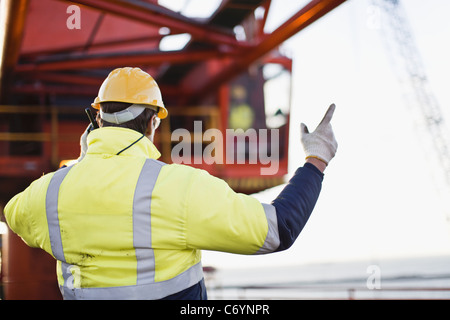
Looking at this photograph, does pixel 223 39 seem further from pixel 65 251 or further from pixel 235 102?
pixel 65 251

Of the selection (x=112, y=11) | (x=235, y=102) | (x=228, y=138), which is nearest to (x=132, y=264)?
(x=112, y=11)

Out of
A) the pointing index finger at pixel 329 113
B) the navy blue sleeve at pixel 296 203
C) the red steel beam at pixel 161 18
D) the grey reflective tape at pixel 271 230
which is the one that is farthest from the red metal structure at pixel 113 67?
the grey reflective tape at pixel 271 230

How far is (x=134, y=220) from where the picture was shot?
2.03 m

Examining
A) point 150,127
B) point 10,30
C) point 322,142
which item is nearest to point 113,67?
point 10,30

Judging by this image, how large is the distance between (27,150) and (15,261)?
4.09 metres

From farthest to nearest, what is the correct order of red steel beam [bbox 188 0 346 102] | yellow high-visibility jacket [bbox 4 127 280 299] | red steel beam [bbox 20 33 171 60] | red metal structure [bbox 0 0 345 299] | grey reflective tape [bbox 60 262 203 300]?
red steel beam [bbox 20 33 171 60] < red metal structure [bbox 0 0 345 299] < red steel beam [bbox 188 0 346 102] < grey reflective tape [bbox 60 262 203 300] < yellow high-visibility jacket [bbox 4 127 280 299]

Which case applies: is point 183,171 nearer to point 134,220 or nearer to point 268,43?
point 134,220

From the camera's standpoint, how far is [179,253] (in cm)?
210

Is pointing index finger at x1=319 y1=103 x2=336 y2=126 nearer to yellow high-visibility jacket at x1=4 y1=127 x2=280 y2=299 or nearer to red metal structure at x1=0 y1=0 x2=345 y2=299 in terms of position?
yellow high-visibility jacket at x1=4 y1=127 x2=280 y2=299

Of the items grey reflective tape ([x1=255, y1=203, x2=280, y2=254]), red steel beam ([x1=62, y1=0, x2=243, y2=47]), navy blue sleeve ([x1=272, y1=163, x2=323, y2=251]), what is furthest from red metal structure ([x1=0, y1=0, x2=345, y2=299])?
grey reflective tape ([x1=255, y1=203, x2=280, y2=254])

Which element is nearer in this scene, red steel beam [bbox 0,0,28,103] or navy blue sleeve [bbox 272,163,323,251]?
navy blue sleeve [bbox 272,163,323,251]

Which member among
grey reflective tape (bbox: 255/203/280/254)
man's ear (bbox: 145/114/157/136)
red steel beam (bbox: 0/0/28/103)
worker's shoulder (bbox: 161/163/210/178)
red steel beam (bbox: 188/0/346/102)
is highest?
red steel beam (bbox: 188/0/346/102)

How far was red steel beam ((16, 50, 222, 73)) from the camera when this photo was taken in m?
11.2

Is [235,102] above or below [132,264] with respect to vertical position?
above
